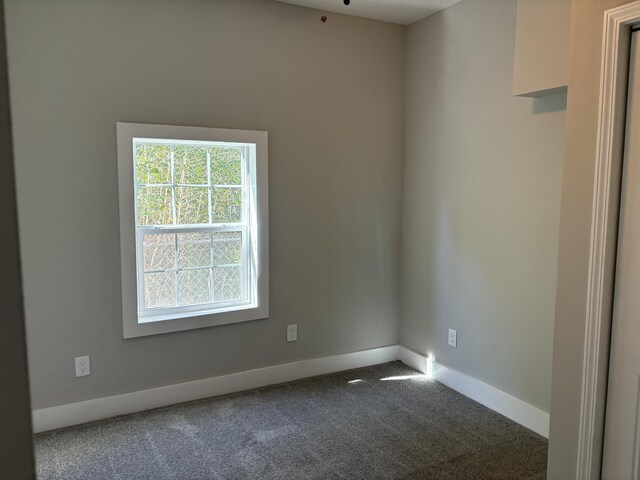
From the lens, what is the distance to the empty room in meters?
1.87

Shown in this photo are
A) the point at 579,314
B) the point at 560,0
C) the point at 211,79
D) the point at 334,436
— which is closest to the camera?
the point at 579,314

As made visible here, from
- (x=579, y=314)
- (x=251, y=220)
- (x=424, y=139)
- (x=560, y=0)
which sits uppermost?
(x=560, y=0)

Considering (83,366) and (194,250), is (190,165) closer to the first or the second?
(194,250)

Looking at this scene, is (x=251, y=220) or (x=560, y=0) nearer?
(x=560, y=0)

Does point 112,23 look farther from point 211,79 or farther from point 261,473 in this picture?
point 261,473

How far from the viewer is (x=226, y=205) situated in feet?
10.5

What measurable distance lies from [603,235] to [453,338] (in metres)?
1.71

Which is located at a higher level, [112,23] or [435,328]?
[112,23]

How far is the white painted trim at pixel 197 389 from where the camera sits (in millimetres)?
2727

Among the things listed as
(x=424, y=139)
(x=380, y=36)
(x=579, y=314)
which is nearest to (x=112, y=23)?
(x=380, y=36)

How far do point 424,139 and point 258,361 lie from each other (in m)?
2.03

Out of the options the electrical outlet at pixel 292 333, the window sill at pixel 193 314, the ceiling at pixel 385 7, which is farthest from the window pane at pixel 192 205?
the ceiling at pixel 385 7

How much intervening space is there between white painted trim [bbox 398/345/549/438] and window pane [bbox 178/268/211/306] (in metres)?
1.67

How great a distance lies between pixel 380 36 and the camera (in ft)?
11.6
